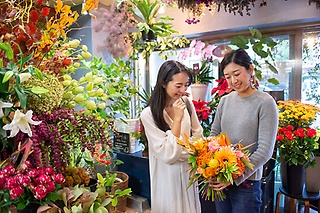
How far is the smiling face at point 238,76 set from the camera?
1.38 meters

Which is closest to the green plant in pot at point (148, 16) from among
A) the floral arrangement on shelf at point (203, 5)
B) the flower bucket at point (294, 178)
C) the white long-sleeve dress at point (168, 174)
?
the floral arrangement on shelf at point (203, 5)

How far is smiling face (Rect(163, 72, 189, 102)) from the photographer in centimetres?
137

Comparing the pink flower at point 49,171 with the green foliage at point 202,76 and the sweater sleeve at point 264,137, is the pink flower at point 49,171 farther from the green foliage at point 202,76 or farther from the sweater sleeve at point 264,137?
the green foliage at point 202,76

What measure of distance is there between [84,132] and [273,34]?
2374mm

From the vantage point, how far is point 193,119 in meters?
1.54

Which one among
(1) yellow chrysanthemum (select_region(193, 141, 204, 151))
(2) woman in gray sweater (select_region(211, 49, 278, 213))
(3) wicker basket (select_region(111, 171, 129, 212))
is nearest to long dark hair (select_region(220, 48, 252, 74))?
(2) woman in gray sweater (select_region(211, 49, 278, 213))

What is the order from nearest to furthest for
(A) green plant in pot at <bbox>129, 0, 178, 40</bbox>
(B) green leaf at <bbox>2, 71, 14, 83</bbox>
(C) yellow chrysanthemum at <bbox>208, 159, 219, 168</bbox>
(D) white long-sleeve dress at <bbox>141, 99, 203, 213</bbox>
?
(B) green leaf at <bbox>2, 71, 14, 83</bbox> → (C) yellow chrysanthemum at <bbox>208, 159, 219, 168</bbox> → (D) white long-sleeve dress at <bbox>141, 99, 203, 213</bbox> → (A) green plant in pot at <bbox>129, 0, 178, 40</bbox>

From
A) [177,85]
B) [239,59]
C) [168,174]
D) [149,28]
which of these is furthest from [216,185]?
[149,28]

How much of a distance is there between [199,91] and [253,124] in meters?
0.89

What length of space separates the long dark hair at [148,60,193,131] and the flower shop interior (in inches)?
8.2

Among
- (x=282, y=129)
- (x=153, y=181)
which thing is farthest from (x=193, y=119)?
(x=282, y=129)

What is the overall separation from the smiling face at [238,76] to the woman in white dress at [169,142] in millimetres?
213

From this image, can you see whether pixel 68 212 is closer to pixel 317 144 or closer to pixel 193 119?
pixel 193 119

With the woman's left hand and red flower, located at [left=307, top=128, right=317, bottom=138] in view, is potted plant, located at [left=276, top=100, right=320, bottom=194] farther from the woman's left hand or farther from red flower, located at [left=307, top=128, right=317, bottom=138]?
the woman's left hand
